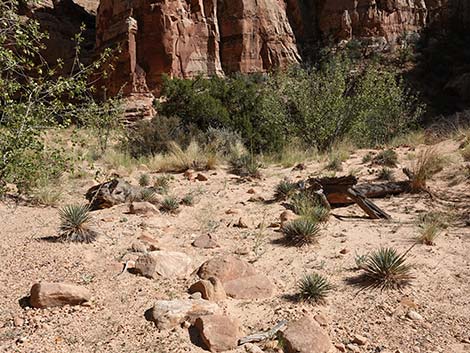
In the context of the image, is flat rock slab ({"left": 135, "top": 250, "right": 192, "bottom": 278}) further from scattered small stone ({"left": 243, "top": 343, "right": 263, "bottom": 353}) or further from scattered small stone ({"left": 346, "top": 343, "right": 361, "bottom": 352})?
scattered small stone ({"left": 346, "top": 343, "right": 361, "bottom": 352})

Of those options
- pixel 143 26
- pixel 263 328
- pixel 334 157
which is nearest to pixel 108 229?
pixel 263 328

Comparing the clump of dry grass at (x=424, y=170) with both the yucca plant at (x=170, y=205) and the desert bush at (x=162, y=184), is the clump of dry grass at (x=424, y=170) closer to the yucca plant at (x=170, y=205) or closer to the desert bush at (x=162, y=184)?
the yucca plant at (x=170, y=205)

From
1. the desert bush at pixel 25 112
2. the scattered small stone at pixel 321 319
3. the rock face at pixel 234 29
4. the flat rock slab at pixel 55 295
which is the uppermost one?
the rock face at pixel 234 29

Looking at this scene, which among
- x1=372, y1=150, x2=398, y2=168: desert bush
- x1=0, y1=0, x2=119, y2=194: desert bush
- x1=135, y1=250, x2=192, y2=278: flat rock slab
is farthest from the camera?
x1=372, y1=150, x2=398, y2=168: desert bush

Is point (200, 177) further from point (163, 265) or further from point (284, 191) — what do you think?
point (163, 265)

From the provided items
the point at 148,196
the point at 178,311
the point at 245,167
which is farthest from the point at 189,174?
the point at 178,311

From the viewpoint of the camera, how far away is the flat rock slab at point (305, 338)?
2.50 metres

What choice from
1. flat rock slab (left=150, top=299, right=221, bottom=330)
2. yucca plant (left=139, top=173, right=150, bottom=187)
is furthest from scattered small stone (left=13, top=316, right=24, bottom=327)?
yucca plant (left=139, top=173, right=150, bottom=187)

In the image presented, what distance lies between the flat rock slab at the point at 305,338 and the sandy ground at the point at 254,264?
0.49 feet

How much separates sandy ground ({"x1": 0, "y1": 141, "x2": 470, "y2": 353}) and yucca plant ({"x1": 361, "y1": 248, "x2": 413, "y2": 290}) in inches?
4.1

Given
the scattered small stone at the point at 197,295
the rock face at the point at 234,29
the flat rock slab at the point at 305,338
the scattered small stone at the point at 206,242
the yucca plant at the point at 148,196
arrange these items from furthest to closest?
the rock face at the point at 234,29 < the yucca plant at the point at 148,196 < the scattered small stone at the point at 206,242 < the scattered small stone at the point at 197,295 < the flat rock slab at the point at 305,338

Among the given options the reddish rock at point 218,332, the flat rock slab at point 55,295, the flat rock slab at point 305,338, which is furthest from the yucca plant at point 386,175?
the flat rock slab at point 55,295

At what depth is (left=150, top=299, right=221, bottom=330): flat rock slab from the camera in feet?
9.10

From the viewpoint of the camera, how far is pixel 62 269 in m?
3.56
